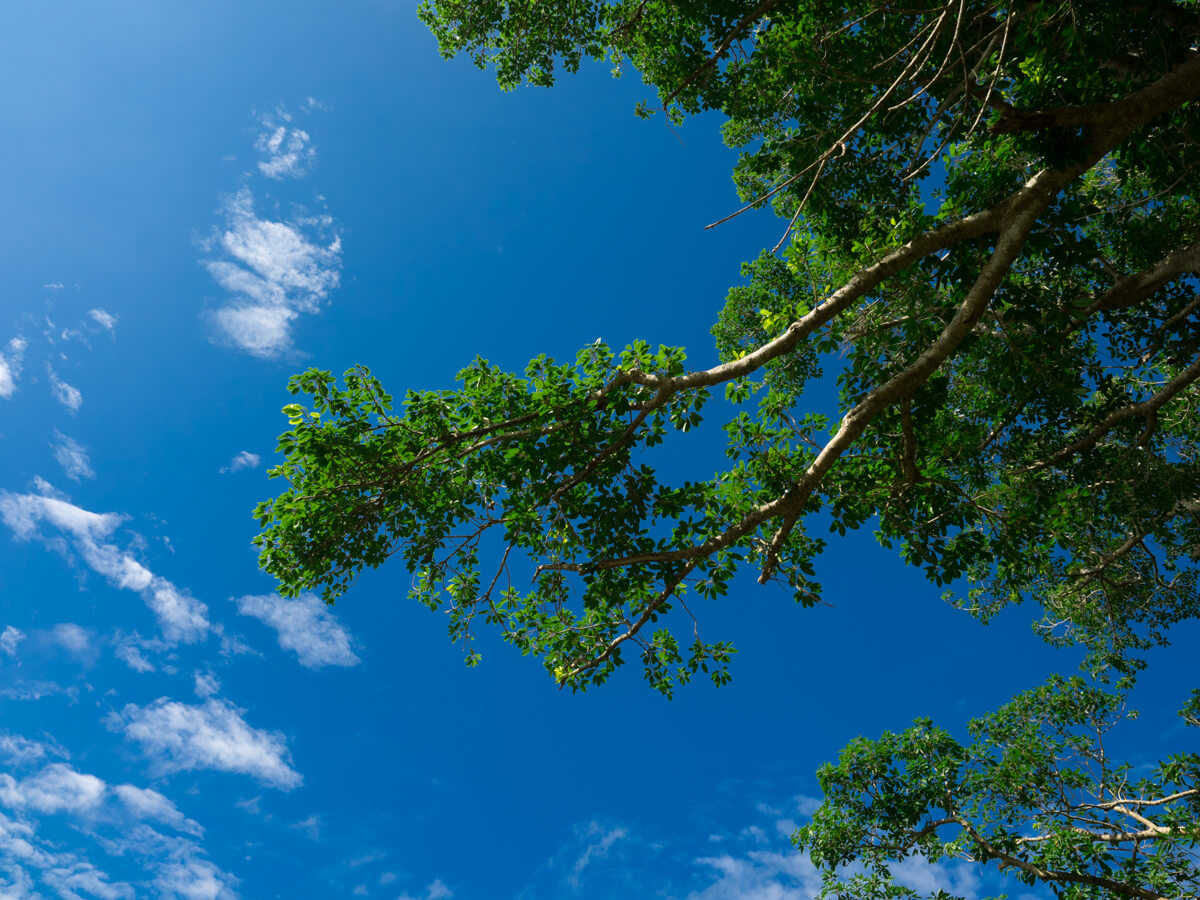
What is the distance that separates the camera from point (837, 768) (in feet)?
31.5

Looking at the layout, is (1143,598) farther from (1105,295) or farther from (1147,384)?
(1105,295)

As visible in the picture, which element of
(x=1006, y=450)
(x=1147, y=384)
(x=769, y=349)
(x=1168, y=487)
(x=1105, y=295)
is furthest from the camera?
(x=1147, y=384)

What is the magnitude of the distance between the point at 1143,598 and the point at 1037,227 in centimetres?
635

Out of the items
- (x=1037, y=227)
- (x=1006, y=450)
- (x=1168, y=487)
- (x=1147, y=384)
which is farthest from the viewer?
(x=1147, y=384)

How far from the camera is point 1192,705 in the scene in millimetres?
9812

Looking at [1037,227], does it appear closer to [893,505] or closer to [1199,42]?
[1199,42]

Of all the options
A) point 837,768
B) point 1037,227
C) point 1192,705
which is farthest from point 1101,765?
point 1037,227

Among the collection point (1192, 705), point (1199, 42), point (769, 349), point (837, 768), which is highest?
point (1199, 42)

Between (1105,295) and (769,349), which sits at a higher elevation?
(1105,295)

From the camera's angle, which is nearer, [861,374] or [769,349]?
[769,349]

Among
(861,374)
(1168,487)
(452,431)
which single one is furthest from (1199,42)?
(452,431)

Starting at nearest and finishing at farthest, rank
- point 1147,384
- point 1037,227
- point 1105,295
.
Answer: point 1037,227, point 1105,295, point 1147,384

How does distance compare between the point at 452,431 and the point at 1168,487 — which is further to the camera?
the point at 1168,487

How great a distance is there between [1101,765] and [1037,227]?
7765 millimetres
